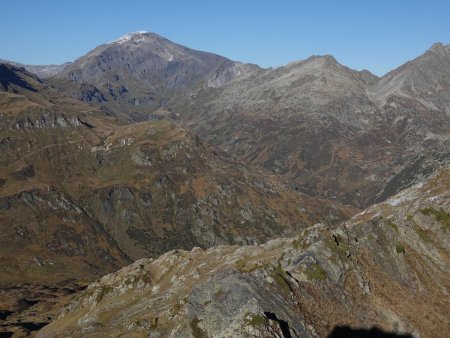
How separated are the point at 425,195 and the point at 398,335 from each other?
186 feet

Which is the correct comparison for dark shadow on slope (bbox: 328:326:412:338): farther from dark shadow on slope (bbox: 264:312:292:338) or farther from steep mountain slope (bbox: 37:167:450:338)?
dark shadow on slope (bbox: 264:312:292:338)

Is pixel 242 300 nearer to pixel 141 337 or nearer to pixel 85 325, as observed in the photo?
pixel 141 337

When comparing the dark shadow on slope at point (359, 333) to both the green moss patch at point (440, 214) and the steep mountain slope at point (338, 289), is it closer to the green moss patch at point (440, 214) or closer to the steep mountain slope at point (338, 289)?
Result: the steep mountain slope at point (338, 289)

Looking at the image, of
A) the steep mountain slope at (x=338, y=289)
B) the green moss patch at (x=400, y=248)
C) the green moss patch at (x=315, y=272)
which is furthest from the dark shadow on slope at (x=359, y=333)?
the green moss patch at (x=400, y=248)

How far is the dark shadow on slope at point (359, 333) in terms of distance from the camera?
161ft

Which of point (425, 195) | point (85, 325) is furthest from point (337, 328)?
point (85, 325)

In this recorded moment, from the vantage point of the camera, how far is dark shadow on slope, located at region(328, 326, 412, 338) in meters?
49.2

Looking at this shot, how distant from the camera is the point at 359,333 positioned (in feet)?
166

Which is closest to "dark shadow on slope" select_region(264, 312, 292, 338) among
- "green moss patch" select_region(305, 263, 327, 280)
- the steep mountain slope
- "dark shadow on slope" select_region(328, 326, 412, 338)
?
the steep mountain slope

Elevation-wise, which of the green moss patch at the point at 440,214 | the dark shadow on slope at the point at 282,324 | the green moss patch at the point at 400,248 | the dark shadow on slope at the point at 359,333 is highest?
the green moss patch at the point at 440,214

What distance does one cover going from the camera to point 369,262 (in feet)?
204

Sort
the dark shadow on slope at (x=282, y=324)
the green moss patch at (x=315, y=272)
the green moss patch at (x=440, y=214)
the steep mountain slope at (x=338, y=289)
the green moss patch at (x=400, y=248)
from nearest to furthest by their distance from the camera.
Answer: the dark shadow on slope at (x=282, y=324), the steep mountain slope at (x=338, y=289), the green moss patch at (x=315, y=272), the green moss patch at (x=400, y=248), the green moss patch at (x=440, y=214)

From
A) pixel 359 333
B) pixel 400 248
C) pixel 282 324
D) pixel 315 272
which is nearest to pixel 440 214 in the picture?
pixel 400 248

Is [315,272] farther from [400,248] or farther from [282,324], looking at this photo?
[400,248]
